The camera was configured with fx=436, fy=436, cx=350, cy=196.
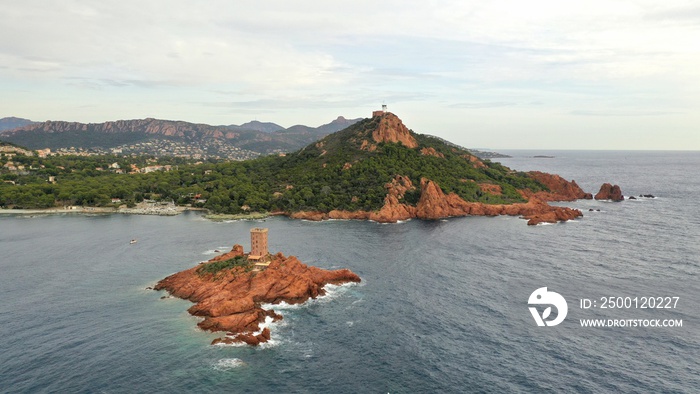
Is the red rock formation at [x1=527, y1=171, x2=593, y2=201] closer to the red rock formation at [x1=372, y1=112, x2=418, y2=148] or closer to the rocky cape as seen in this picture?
the red rock formation at [x1=372, y1=112, x2=418, y2=148]

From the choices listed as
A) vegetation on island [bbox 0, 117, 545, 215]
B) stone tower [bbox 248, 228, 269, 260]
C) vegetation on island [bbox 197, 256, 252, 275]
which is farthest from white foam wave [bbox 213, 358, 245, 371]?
vegetation on island [bbox 0, 117, 545, 215]

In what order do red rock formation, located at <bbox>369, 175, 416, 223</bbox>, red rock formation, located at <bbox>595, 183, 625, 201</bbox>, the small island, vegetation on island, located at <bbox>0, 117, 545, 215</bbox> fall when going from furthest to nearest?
red rock formation, located at <bbox>595, 183, 625, 201</bbox> < vegetation on island, located at <bbox>0, 117, 545, 215</bbox> < red rock formation, located at <bbox>369, 175, 416, 223</bbox> < the small island

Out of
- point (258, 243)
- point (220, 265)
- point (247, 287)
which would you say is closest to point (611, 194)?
point (258, 243)

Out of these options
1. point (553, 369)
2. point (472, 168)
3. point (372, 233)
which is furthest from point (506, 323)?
point (472, 168)

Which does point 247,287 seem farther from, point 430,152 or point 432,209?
point 430,152

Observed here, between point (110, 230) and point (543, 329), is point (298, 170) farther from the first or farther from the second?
point (543, 329)

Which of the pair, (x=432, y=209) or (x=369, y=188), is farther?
(x=369, y=188)

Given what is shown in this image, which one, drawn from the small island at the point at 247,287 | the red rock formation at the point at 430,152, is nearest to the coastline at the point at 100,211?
the small island at the point at 247,287
